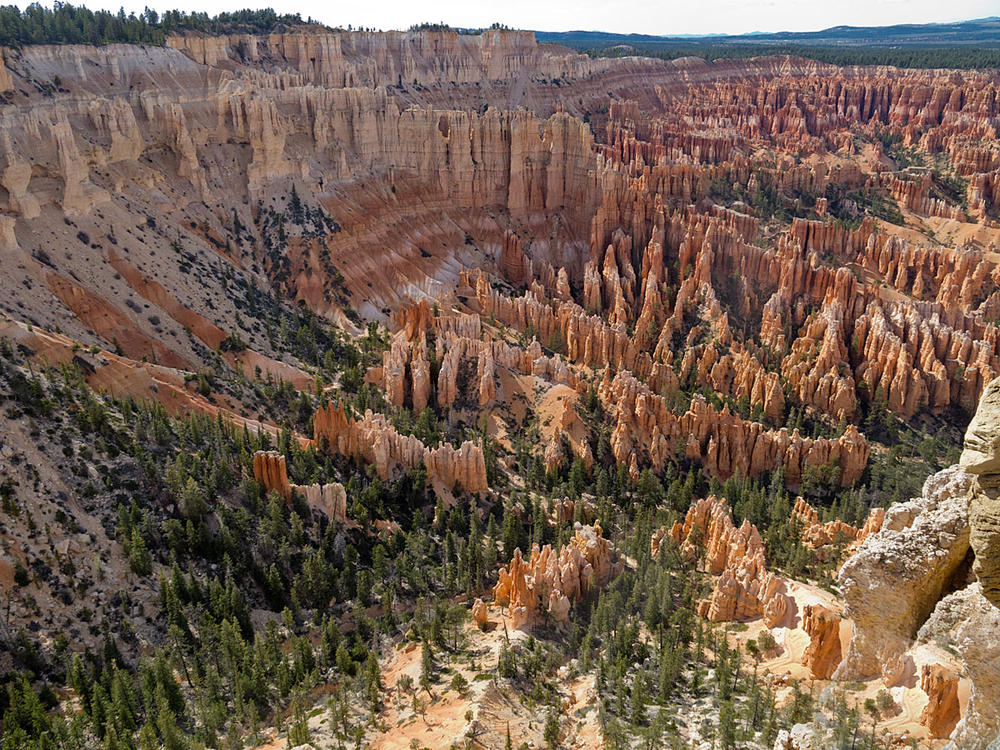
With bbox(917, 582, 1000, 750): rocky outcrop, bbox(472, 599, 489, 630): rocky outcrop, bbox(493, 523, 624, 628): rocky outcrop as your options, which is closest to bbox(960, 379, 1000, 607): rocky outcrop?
bbox(917, 582, 1000, 750): rocky outcrop

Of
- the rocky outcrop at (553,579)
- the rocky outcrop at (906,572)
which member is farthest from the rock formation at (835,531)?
the rocky outcrop at (906,572)

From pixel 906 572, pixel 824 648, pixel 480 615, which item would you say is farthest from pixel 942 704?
pixel 480 615

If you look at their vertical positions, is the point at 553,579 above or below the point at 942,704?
below

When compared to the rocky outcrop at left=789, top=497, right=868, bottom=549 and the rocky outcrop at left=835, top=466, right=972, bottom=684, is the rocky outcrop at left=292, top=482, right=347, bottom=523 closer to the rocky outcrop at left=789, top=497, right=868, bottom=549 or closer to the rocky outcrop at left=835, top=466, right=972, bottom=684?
the rocky outcrop at left=789, top=497, right=868, bottom=549

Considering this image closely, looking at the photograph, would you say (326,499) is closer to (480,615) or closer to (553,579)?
(480,615)

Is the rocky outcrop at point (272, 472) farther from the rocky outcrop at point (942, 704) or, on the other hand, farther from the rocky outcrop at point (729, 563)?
the rocky outcrop at point (942, 704)

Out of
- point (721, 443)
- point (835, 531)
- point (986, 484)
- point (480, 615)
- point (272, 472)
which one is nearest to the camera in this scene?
point (986, 484)

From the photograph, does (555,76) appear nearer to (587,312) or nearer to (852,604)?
(587,312)
